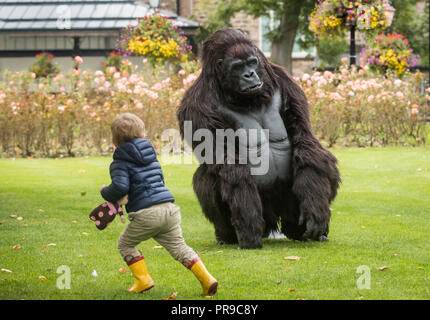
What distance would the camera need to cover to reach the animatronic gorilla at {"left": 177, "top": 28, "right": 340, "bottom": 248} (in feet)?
18.5

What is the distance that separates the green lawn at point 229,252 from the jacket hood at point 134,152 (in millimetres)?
789

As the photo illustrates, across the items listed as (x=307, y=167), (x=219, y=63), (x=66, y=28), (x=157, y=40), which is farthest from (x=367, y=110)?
(x=66, y=28)

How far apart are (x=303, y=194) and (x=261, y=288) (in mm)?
1323

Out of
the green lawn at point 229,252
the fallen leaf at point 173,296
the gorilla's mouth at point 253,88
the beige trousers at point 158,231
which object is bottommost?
the green lawn at point 229,252

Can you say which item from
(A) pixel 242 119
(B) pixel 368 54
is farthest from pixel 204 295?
(B) pixel 368 54

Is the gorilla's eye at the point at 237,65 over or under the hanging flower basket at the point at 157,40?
under

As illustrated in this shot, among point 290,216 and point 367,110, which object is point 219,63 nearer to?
point 290,216

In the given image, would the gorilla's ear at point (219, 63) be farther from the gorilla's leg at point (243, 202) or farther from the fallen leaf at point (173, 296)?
the fallen leaf at point (173, 296)

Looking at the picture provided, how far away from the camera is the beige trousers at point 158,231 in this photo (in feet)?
14.2

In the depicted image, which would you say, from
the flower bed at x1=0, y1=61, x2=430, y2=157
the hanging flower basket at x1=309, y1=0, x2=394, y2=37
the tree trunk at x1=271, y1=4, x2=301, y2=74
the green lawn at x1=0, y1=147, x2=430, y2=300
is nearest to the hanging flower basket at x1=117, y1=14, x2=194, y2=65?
the flower bed at x1=0, y1=61, x2=430, y2=157

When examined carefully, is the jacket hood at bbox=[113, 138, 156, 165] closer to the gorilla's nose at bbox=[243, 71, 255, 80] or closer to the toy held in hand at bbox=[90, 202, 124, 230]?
the toy held in hand at bbox=[90, 202, 124, 230]

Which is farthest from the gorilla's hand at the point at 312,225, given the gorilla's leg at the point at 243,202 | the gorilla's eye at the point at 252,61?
the gorilla's eye at the point at 252,61

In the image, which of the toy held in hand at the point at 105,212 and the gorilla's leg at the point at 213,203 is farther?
the gorilla's leg at the point at 213,203

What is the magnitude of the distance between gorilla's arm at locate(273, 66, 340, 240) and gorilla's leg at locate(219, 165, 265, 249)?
0.34 metres
